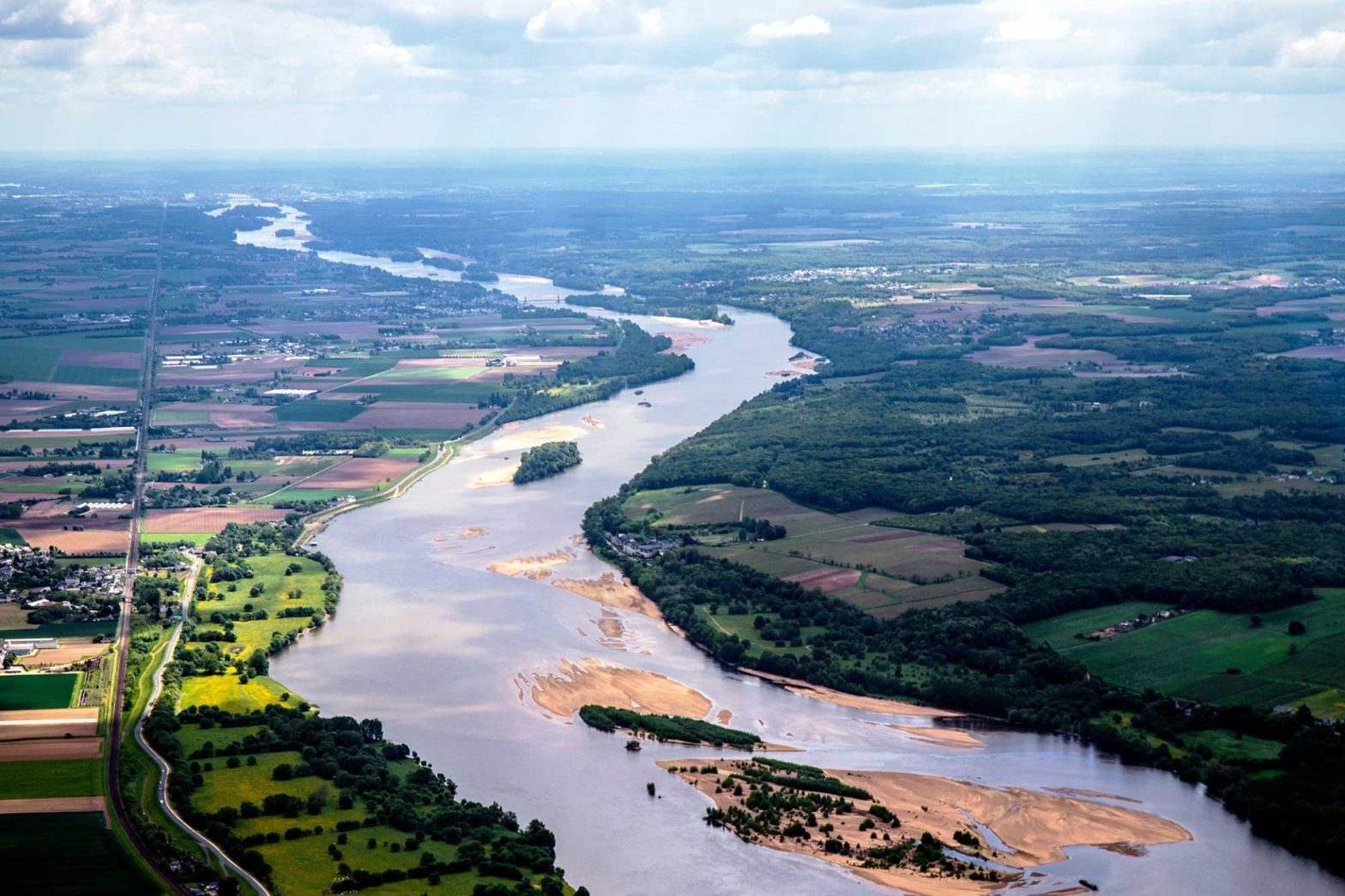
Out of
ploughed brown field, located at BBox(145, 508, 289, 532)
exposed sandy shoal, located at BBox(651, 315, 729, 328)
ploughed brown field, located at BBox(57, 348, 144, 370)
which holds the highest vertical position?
exposed sandy shoal, located at BBox(651, 315, 729, 328)

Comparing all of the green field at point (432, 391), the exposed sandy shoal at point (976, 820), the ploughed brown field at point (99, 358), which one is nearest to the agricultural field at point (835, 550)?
the exposed sandy shoal at point (976, 820)

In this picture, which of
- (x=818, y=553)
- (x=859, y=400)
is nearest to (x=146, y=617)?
(x=818, y=553)

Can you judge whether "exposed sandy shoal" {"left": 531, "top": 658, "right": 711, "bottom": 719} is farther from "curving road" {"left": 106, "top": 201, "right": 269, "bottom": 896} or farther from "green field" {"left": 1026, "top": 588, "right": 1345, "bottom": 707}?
"green field" {"left": 1026, "top": 588, "right": 1345, "bottom": 707}

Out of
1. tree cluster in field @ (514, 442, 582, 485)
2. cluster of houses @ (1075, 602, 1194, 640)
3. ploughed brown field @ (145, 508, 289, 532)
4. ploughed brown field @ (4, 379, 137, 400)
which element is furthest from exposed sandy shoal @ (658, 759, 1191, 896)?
ploughed brown field @ (4, 379, 137, 400)

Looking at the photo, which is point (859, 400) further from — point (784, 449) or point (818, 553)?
point (818, 553)

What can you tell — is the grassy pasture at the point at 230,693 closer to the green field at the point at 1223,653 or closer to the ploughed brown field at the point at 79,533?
the ploughed brown field at the point at 79,533

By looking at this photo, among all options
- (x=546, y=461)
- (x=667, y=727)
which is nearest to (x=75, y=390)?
(x=546, y=461)
